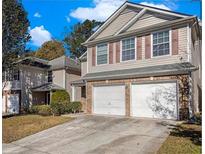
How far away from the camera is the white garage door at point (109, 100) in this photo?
58.9ft

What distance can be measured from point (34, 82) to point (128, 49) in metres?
13.7

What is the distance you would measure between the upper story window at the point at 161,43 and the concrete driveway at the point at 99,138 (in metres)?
4.51

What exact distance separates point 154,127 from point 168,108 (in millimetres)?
2597

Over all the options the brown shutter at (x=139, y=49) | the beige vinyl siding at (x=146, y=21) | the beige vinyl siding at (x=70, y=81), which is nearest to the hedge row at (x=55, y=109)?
the beige vinyl siding at (x=70, y=81)

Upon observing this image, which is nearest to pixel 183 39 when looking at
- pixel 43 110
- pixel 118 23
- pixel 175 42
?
pixel 175 42

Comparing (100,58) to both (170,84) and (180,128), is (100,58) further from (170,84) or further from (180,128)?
(180,128)

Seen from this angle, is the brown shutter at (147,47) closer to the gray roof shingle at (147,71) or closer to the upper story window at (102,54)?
the gray roof shingle at (147,71)

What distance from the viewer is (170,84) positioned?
1543 centimetres

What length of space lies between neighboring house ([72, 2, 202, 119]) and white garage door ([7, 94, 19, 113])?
10.7 metres

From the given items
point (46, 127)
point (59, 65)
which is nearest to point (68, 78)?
point (59, 65)

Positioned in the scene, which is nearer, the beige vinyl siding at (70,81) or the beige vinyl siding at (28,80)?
the beige vinyl siding at (70,81)

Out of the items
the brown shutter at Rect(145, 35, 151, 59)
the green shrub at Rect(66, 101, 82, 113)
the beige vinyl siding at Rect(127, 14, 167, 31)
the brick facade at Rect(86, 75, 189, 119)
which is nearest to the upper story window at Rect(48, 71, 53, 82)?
the green shrub at Rect(66, 101, 82, 113)

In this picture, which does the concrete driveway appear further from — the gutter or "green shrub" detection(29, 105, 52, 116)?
the gutter

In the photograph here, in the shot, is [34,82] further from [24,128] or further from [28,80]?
[24,128]
